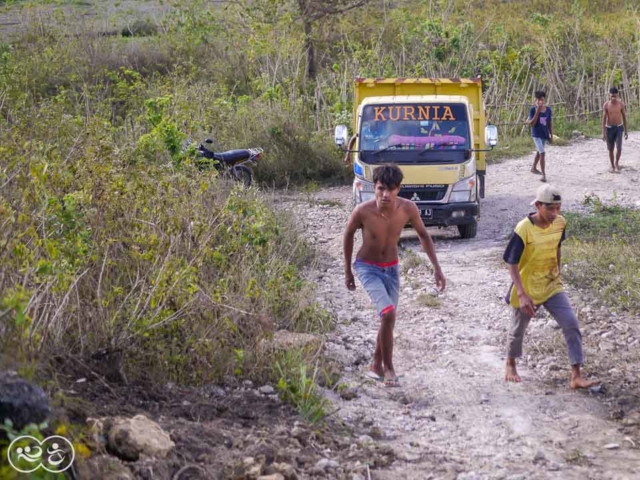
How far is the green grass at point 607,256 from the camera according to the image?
8.80 m

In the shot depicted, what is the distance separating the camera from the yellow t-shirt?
6.56m

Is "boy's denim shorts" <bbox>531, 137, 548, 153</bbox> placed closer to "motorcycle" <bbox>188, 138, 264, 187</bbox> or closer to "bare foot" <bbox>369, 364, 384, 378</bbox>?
"motorcycle" <bbox>188, 138, 264, 187</bbox>

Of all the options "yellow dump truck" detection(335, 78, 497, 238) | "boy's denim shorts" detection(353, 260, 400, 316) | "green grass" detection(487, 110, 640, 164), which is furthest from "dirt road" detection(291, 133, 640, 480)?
"green grass" detection(487, 110, 640, 164)

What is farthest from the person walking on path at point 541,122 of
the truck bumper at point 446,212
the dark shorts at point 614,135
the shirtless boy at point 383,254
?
the shirtless boy at point 383,254

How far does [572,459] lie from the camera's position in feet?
18.0

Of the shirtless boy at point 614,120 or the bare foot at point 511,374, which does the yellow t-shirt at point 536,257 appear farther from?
the shirtless boy at point 614,120

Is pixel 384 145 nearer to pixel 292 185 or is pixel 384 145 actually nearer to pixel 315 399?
pixel 292 185

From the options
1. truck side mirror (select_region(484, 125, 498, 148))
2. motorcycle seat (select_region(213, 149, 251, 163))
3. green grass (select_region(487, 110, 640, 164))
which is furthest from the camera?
green grass (select_region(487, 110, 640, 164))

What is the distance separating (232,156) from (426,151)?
3.24 m

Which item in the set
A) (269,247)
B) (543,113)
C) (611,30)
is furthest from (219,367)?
(611,30)

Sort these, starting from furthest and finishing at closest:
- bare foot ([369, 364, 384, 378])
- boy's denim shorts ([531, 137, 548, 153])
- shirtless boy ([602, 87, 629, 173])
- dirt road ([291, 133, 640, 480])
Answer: shirtless boy ([602, 87, 629, 173]) < boy's denim shorts ([531, 137, 548, 153]) < bare foot ([369, 364, 384, 378]) < dirt road ([291, 133, 640, 480])

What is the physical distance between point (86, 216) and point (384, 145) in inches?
238

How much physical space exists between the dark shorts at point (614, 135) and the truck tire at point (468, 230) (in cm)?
524

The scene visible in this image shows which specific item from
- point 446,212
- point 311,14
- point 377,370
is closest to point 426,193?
point 446,212
